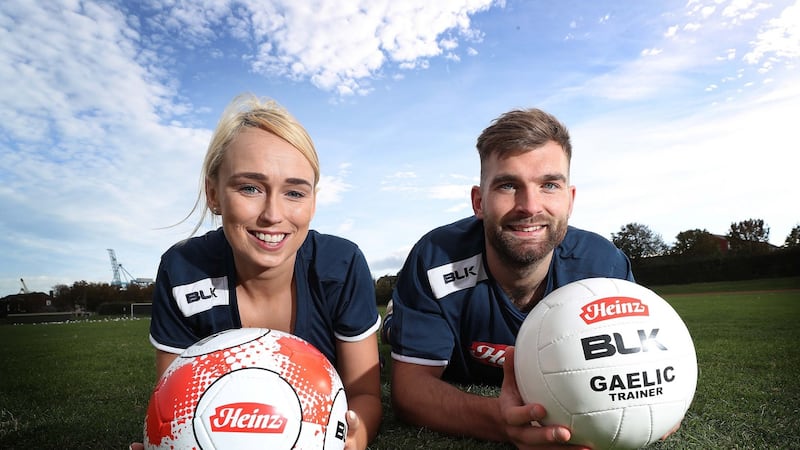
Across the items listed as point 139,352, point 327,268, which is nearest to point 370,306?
point 327,268

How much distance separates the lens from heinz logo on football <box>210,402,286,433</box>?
2.11m

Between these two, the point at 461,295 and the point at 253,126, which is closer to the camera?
the point at 253,126

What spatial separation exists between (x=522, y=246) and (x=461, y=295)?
0.57 metres

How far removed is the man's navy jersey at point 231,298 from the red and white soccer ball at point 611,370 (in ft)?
3.78

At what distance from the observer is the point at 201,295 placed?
3.26 m

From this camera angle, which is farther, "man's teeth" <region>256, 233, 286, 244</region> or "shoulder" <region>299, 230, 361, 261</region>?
"shoulder" <region>299, 230, 361, 261</region>

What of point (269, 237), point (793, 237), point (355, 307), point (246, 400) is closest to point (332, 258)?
point (355, 307)

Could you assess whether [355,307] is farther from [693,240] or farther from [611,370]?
[693,240]

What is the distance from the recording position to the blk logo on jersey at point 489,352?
369 centimetres

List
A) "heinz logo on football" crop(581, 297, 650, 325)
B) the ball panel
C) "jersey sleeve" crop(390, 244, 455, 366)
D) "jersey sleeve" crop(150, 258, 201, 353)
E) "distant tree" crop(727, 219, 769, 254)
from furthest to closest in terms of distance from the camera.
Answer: "distant tree" crop(727, 219, 769, 254) < "jersey sleeve" crop(390, 244, 455, 366) < "jersey sleeve" crop(150, 258, 201, 353) < "heinz logo on football" crop(581, 297, 650, 325) < the ball panel

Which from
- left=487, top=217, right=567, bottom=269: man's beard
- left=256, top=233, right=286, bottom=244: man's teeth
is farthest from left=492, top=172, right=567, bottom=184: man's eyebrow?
left=256, top=233, right=286, bottom=244: man's teeth

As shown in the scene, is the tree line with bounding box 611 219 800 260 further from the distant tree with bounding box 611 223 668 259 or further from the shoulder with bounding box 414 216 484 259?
→ the shoulder with bounding box 414 216 484 259

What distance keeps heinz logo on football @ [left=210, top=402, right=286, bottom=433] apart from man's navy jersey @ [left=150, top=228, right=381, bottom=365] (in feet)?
3.55

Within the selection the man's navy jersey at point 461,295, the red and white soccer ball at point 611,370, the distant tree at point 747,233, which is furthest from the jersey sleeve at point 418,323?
the distant tree at point 747,233
